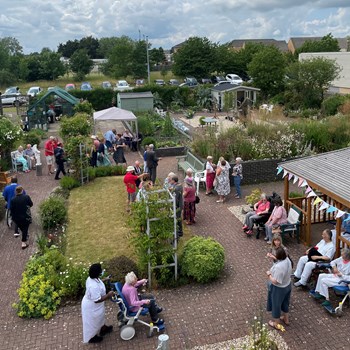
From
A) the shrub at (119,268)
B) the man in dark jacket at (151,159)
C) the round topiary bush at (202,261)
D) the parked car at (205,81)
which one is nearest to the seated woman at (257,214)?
the round topiary bush at (202,261)

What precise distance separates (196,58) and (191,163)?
3724 centimetres

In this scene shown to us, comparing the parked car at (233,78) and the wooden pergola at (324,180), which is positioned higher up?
the parked car at (233,78)

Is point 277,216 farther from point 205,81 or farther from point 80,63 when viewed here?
point 80,63

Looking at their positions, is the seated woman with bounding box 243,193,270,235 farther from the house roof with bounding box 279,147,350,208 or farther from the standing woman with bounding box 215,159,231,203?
the standing woman with bounding box 215,159,231,203

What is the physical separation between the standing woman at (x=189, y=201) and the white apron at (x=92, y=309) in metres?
4.82

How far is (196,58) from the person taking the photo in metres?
50.2

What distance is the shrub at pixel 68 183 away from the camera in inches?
557

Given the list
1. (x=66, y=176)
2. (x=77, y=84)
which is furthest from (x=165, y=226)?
(x=77, y=84)

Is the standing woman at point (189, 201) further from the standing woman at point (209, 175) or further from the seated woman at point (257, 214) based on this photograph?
the standing woman at point (209, 175)

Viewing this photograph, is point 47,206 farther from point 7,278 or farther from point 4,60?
point 4,60

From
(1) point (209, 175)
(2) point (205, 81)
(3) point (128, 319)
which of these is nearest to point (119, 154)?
(1) point (209, 175)

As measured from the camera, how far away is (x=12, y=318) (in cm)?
711

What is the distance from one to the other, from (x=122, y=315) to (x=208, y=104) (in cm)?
3105


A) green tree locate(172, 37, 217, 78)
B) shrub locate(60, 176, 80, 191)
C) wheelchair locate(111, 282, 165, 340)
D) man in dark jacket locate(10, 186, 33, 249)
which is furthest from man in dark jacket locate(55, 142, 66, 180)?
green tree locate(172, 37, 217, 78)
